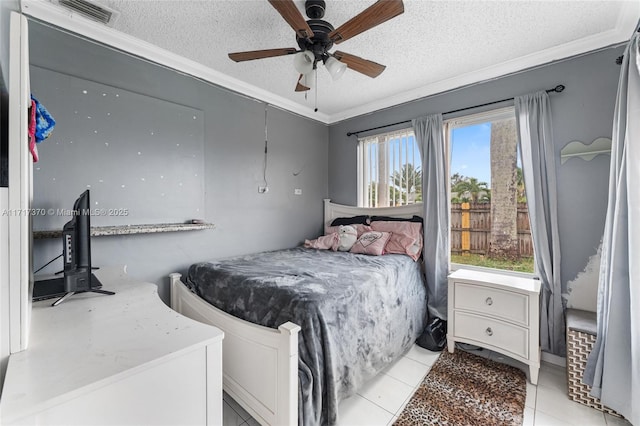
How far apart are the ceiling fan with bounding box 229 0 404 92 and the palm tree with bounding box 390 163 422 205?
1516 mm

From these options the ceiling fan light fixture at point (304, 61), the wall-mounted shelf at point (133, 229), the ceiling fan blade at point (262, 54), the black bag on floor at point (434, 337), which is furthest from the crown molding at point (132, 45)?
the black bag on floor at point (434, 337)

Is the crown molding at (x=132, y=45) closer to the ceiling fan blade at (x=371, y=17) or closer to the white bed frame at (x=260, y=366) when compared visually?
the ceiling fan blade at (x=371, y=17)

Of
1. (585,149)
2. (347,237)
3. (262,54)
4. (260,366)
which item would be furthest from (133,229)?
(585,149)

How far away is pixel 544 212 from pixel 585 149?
0.54 m

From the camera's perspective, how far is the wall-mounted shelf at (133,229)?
1678 mm

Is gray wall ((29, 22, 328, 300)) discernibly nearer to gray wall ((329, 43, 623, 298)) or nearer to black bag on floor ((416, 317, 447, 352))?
black bag on floor ((416, 317, 447, 352))

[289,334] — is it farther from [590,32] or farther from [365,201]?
[590,32]

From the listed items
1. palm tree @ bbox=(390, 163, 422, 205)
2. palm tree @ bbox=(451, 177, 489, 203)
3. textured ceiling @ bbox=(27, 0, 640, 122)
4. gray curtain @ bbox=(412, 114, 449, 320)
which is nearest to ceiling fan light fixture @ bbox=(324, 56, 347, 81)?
textured ceiling @ bbox=(27, 0, 640, 122)

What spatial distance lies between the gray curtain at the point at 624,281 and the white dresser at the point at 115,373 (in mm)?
2067

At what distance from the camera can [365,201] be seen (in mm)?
3494

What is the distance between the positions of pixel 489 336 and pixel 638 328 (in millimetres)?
871

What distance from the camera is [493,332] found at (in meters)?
2.11

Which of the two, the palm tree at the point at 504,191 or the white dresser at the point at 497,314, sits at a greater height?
the palm tree at the point at 504,191

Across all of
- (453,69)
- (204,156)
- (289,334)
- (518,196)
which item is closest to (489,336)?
(518,196)
